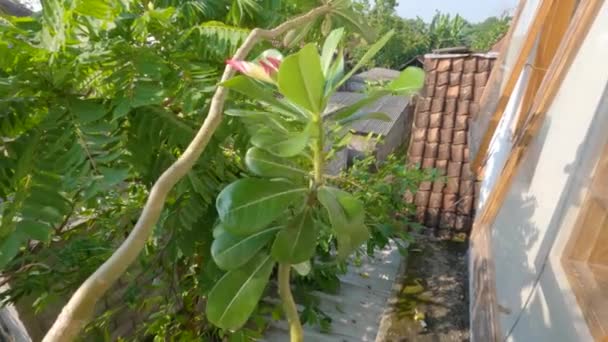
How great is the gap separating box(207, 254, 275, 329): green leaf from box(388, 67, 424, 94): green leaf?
0.38 m

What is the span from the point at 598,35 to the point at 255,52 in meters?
1.08

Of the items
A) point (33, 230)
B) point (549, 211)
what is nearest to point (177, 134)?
point (33, 230)

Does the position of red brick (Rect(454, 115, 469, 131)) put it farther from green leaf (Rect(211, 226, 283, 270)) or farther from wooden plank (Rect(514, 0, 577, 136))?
green leaf (Rect(211, 226, 283, 270))

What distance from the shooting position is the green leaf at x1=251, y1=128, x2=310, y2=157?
513 mm

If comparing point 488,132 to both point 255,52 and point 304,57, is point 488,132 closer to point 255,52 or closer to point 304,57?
point 255,52

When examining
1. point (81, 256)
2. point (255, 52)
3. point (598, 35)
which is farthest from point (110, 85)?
point (598, 35)

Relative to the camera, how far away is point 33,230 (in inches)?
28.5

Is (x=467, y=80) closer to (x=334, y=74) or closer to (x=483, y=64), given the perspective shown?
(x=483, y=64)

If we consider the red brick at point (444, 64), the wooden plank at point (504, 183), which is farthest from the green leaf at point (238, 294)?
the red brick at point (444, 64)

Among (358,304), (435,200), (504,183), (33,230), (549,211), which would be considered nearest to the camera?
(33,230)

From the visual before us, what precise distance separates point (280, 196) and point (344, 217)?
0.12 m

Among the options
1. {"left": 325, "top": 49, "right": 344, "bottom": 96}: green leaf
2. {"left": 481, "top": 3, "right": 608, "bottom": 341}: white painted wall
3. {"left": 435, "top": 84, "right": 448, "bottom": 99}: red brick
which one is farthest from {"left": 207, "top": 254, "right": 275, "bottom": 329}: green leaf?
{"left": 435, "top": 84, "right": 448, "bottom": 99}: red brick

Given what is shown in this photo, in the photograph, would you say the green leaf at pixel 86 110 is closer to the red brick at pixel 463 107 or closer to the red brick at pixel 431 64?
the red brick at pixel 463 107

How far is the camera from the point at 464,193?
312 cm
